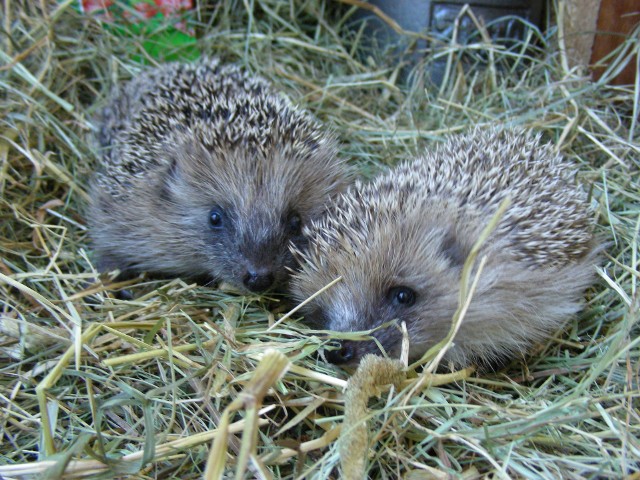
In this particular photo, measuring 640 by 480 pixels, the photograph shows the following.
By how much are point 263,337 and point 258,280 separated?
0.32m

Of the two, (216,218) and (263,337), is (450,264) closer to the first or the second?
(263,337)

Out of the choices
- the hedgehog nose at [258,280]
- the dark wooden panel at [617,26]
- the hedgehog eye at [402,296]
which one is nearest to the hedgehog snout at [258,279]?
the hedgehog nose at [258,280]

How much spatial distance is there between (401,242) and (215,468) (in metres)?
1.04

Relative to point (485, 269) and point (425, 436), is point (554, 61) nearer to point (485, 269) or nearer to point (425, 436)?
point (485, 269)

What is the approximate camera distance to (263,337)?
2277mm

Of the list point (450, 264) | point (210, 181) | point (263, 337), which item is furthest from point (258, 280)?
point (450, 264)

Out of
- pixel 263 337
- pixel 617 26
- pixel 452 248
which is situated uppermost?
pixel 617 26

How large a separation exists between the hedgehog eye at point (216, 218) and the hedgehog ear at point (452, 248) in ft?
3.48

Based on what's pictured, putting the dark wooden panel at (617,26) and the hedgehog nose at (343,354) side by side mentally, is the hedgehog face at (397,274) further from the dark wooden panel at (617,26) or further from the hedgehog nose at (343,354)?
the dark wooden panel at (617,26)

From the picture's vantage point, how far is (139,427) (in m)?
1.98

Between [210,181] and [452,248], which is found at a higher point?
[210,181]

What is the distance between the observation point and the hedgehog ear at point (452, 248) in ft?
7.18

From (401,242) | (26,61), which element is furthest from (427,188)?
(26,61)

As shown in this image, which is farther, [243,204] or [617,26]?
[617,26]
